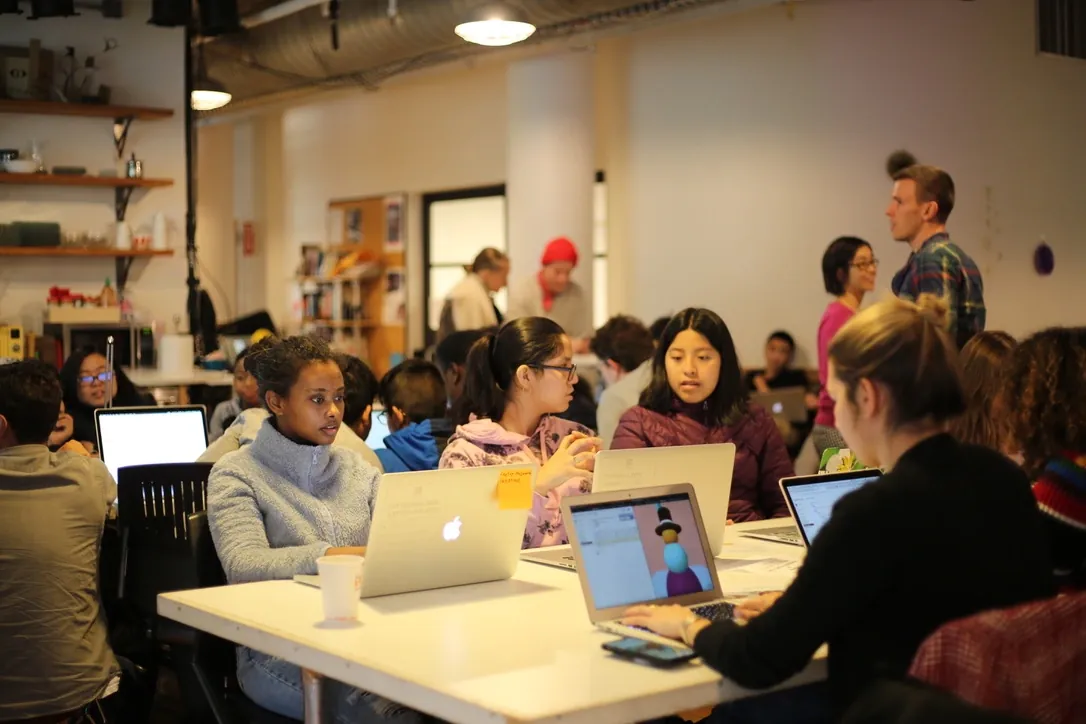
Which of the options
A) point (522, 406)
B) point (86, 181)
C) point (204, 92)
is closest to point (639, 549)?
point (522, 406)

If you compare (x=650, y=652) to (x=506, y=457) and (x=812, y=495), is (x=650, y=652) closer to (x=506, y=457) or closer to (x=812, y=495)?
(x=812, y=495)

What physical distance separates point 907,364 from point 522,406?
5.10 feet

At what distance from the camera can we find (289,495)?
9.50 feet

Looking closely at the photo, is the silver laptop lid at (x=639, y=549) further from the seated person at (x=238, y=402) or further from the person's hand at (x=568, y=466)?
the seated person at (x=238, y=402)

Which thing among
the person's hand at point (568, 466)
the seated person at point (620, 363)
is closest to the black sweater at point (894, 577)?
the person's hand at point (568, 466)

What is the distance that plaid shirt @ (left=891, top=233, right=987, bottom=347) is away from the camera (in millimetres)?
4480

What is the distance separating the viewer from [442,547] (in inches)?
101

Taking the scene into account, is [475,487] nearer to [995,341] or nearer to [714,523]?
[714,523]

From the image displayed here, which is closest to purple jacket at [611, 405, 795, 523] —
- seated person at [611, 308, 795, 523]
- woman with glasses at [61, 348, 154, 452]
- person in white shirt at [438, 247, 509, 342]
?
seated person at [611, 308, 795, 523]

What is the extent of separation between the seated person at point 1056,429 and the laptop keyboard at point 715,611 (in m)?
0.59

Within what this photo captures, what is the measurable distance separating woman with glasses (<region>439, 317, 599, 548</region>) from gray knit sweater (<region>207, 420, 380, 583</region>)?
319 mm

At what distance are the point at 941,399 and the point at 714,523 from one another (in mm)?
1122

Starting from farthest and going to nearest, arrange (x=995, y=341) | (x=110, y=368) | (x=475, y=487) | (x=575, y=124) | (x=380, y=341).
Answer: (x=380, y=341), (x=575, y=124), (x=110, y=368), (x=995, y=341), (x=475, y=487)

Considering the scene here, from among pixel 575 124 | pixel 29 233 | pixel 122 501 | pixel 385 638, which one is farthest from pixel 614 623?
pixel 575 124
